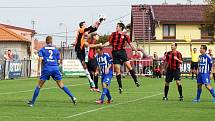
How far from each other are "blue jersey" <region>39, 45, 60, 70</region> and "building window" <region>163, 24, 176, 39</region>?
53173 mm

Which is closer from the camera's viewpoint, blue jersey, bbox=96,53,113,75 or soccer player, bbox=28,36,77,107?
soccer player, bbox=28,36,77,107

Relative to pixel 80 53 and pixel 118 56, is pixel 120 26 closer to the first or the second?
pixel 118 56

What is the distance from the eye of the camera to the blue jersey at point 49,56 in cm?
1744

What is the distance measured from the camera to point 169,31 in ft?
232

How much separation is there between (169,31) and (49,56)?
53991mm

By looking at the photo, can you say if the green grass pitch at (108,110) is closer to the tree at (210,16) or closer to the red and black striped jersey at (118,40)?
the red and black striped jersey at (118,40)

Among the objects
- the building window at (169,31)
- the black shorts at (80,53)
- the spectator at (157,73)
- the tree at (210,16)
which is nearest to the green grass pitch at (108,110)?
the black shorts at (80,53)

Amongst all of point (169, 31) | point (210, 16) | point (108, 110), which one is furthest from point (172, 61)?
point (169, 31)

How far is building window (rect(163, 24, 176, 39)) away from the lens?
70.2 metres

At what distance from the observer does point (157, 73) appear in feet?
145

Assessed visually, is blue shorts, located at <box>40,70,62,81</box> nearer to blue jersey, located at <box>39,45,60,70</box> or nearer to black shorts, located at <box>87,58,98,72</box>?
blue jersey, located at <box>39,45,60,70</box>

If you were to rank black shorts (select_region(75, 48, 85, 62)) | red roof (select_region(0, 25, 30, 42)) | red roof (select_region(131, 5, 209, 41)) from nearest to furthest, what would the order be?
black shorts (select_region(75, 48, 85, 62)) → red roof (select_region(0, 25, 30, 42)) → red roof (select_region(131, 5, 209, 41))

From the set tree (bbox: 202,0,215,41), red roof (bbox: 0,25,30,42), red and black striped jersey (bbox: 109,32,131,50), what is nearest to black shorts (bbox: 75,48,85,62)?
red and black striped jersey (bbox: 109,32,131,50)

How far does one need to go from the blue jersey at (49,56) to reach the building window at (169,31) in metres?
53.2
